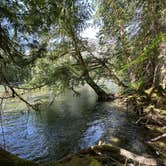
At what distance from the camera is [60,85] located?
54.7 feet

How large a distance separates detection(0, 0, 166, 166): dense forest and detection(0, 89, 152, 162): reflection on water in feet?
2.52

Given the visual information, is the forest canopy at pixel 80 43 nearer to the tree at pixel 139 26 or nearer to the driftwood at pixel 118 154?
the tree at pixel 139 26

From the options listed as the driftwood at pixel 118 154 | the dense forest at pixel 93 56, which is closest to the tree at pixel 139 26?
the dense forest at pixel 93 56

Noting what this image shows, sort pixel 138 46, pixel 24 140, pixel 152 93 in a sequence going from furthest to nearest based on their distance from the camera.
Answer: pixel 152 93 < pixel 24 140 < pixel 138 46

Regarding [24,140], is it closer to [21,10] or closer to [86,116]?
[86,116]

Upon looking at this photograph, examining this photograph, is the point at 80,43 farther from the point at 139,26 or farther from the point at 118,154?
the point at 118,154

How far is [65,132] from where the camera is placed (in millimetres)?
11055

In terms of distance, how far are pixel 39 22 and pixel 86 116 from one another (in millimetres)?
9569

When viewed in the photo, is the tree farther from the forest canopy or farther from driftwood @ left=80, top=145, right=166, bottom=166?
driftwood @ left=80, top=145, right=166, bottom=166

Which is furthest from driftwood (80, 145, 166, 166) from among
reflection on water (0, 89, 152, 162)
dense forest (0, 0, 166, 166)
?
reflection on water (0, 89, 152, 162)

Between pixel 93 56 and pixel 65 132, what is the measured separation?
27.5ft

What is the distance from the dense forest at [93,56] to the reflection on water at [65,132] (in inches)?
30.3

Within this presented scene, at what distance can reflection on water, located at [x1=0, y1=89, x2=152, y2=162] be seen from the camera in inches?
343

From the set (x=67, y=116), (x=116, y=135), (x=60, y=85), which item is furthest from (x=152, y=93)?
(x=60, y=85)
